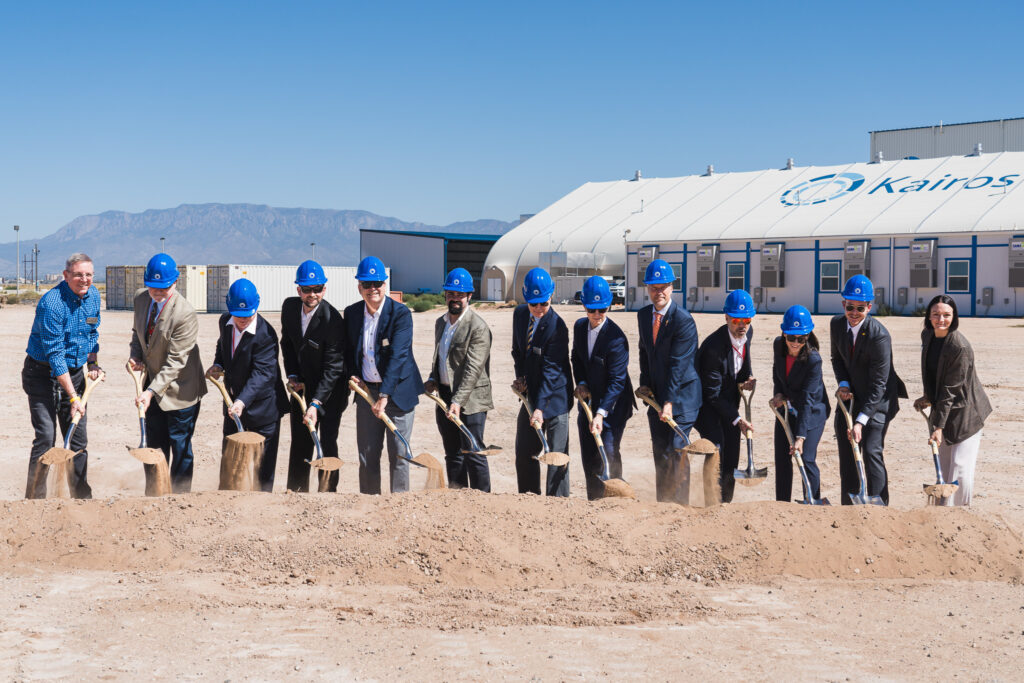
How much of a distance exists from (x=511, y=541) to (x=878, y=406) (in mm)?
2615

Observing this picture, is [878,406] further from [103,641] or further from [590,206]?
[590,206]

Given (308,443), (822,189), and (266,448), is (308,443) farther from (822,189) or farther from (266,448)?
(822,189)

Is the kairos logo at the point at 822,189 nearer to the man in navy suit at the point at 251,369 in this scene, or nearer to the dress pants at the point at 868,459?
the dress pants at the point at 868,459

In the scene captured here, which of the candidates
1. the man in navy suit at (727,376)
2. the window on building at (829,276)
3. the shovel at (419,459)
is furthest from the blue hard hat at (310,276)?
the window on building at (829,276)

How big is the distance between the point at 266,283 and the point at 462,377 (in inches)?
1498

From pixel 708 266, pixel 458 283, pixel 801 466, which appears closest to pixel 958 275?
pixel 708 266

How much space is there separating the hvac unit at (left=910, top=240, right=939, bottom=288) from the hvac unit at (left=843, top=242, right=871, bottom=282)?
53.7 inches

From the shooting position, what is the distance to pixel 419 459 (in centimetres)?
717

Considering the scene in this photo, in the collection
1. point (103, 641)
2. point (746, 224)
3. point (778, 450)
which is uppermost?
point (746, 224)

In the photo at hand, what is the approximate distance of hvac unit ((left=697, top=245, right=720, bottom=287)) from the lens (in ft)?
119

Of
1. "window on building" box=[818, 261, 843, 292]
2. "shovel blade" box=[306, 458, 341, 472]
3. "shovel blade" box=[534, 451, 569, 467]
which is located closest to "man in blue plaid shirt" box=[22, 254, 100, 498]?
"shovel blade" box=[306, 458, 341, 472]

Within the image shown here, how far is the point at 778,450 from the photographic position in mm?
7094

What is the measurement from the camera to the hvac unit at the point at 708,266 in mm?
36219

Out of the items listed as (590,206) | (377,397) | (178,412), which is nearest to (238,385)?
(178,412)
